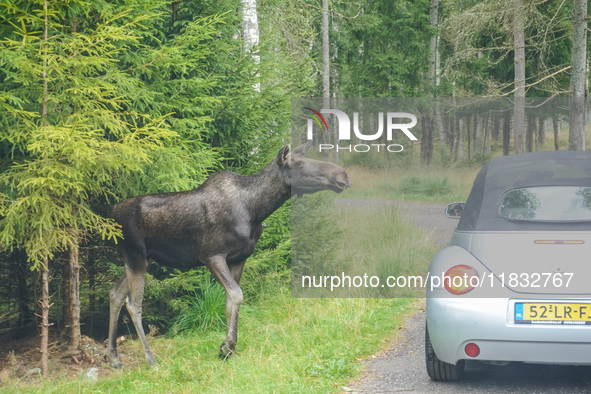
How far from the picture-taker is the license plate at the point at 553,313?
5215 millimetres

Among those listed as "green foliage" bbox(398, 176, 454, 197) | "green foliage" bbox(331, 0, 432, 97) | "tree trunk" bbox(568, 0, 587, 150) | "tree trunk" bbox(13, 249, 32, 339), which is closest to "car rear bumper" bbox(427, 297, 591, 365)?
"tree trunk" bbox(13, 249, 32, 339)

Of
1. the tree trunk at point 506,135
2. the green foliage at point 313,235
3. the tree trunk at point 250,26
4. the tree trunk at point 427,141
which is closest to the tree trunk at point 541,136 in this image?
the tree trunk at point 506,135

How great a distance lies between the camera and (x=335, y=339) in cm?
782

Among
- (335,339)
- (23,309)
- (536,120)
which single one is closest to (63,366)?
(23,309)

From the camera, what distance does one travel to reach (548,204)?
19.0 ft

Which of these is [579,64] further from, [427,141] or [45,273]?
[45,273]

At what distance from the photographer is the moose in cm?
770

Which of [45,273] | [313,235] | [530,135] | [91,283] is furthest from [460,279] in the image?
[530,135]

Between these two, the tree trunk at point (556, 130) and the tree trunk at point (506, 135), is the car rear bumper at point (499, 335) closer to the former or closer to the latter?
the tree trunk at point (506, 135)

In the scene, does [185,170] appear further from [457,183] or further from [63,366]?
[457,183]

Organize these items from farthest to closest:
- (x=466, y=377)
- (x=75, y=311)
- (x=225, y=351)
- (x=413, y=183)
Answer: (x=413, y=183), (x=75, y=311), (x=225, y=351), (x=466, y=377)

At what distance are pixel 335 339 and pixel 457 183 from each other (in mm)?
6760

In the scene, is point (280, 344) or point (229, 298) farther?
point (280, 344)

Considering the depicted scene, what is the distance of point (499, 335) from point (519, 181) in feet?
4.64
